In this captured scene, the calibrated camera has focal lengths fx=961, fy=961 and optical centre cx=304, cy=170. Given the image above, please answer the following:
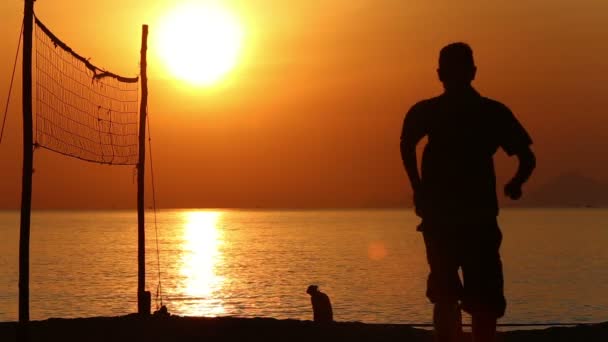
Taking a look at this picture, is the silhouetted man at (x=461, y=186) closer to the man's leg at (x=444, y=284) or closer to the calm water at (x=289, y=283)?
the man's leg at (x=444, y=284)

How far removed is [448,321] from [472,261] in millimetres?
495

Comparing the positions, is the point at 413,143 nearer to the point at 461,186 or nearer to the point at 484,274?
the point at 461,186

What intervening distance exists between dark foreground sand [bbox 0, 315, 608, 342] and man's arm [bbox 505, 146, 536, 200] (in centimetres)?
437

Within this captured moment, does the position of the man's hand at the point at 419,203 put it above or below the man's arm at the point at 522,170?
below

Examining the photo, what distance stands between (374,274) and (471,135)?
73039mm

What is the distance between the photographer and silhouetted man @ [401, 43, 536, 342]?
6387mm

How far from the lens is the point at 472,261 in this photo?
639 cm

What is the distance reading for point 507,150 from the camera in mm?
6598

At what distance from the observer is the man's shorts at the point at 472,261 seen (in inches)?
251

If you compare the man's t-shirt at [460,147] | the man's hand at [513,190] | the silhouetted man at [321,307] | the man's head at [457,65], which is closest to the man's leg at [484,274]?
the man's t-shirt at [460,147]

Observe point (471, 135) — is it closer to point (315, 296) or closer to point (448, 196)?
point (448, 196)

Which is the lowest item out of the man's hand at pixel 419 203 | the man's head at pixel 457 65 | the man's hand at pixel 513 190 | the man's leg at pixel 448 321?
the man's leg at pixel 448 321

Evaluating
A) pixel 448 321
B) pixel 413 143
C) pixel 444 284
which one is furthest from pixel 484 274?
pixel 413 143

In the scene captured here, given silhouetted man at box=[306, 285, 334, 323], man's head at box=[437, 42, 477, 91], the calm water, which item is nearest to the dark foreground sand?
silhouetted man at box=[306, 285, 334, 323]
